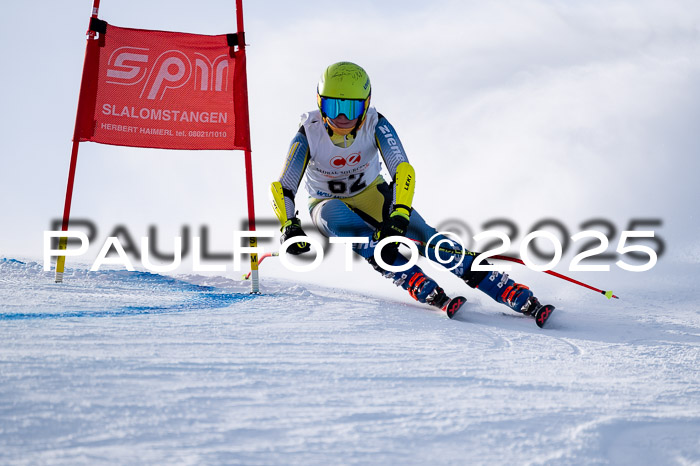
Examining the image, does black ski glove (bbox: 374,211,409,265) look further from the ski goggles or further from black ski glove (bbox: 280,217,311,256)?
the ski goggles

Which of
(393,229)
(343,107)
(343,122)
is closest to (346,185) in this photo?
(343,122)

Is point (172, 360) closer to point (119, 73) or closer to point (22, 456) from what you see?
point (22, 456)

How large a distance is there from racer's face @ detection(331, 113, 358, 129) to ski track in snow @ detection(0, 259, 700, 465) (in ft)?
4.24

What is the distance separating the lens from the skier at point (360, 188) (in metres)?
3.87

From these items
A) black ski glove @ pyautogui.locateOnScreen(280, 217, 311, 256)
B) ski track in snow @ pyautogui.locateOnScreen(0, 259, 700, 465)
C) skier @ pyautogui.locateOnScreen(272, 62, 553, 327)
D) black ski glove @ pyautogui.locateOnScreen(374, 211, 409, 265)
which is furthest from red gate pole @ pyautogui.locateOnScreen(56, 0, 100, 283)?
black ski glove @ pyautogui.locateOnScreen(374, 211, 409, 265)

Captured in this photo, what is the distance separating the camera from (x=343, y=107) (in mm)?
3936

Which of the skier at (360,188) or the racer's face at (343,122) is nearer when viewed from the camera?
the skier at (360,188)

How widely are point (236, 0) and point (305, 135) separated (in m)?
1.19

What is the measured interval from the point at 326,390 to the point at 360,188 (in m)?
2.63

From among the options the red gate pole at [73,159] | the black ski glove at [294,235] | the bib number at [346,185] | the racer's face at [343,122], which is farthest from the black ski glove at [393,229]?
the red gate pole at [73,159]

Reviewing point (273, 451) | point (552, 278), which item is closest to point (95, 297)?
point (273, 451)

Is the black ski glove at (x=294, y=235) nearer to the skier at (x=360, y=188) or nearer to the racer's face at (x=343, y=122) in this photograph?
the skier at (x=360, y=188)

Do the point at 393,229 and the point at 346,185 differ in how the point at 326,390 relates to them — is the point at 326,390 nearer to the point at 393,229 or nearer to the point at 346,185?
the point at 393,229

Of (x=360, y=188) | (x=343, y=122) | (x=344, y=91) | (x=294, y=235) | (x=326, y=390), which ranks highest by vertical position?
(x=344, y=91)
